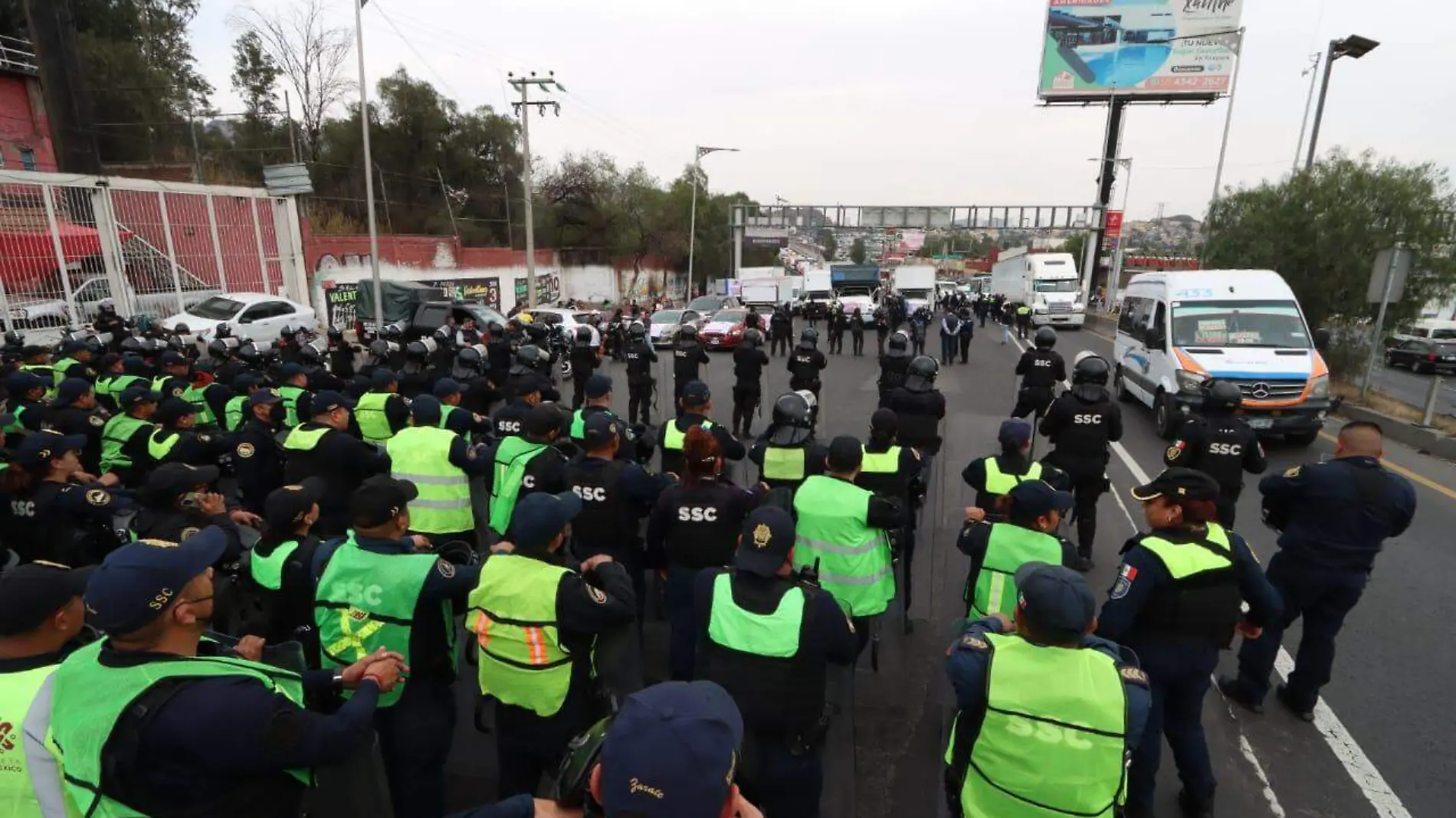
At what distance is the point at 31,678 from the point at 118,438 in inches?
176

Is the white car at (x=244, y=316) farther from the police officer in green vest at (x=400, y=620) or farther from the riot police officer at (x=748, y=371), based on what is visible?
the police officer in green vest at (x=400, y=620)

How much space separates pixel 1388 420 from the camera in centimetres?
1230

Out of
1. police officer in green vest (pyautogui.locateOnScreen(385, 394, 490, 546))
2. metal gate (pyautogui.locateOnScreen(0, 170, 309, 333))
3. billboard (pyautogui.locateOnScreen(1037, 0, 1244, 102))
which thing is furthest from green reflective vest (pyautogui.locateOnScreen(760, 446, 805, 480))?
billboard (pyautogui.locateOnScreen(1037, 0, 1244, 102))

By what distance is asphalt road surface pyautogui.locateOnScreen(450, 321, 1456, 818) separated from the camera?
3.85 metres

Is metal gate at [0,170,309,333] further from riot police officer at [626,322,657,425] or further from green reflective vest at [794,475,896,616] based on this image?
green reflective vest at [794,475,896,616]

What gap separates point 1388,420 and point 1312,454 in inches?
133

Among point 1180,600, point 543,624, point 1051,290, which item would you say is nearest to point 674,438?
point 543,624

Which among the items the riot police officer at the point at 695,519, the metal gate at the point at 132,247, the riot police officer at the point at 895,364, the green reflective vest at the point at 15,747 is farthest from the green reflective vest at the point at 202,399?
the metal gate at the point at 132,247

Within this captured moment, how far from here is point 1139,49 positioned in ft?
135

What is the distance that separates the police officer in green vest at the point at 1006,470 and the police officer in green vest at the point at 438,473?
10.8 ft

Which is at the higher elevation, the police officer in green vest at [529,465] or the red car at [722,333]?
the police officer in green vest at [529,465]

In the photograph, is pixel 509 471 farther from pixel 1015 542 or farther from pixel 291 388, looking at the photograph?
pixel 291 388

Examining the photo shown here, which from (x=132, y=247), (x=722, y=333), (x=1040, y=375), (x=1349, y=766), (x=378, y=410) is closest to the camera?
(x=1349, y=766)

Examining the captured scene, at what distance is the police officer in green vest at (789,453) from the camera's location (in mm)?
4957
